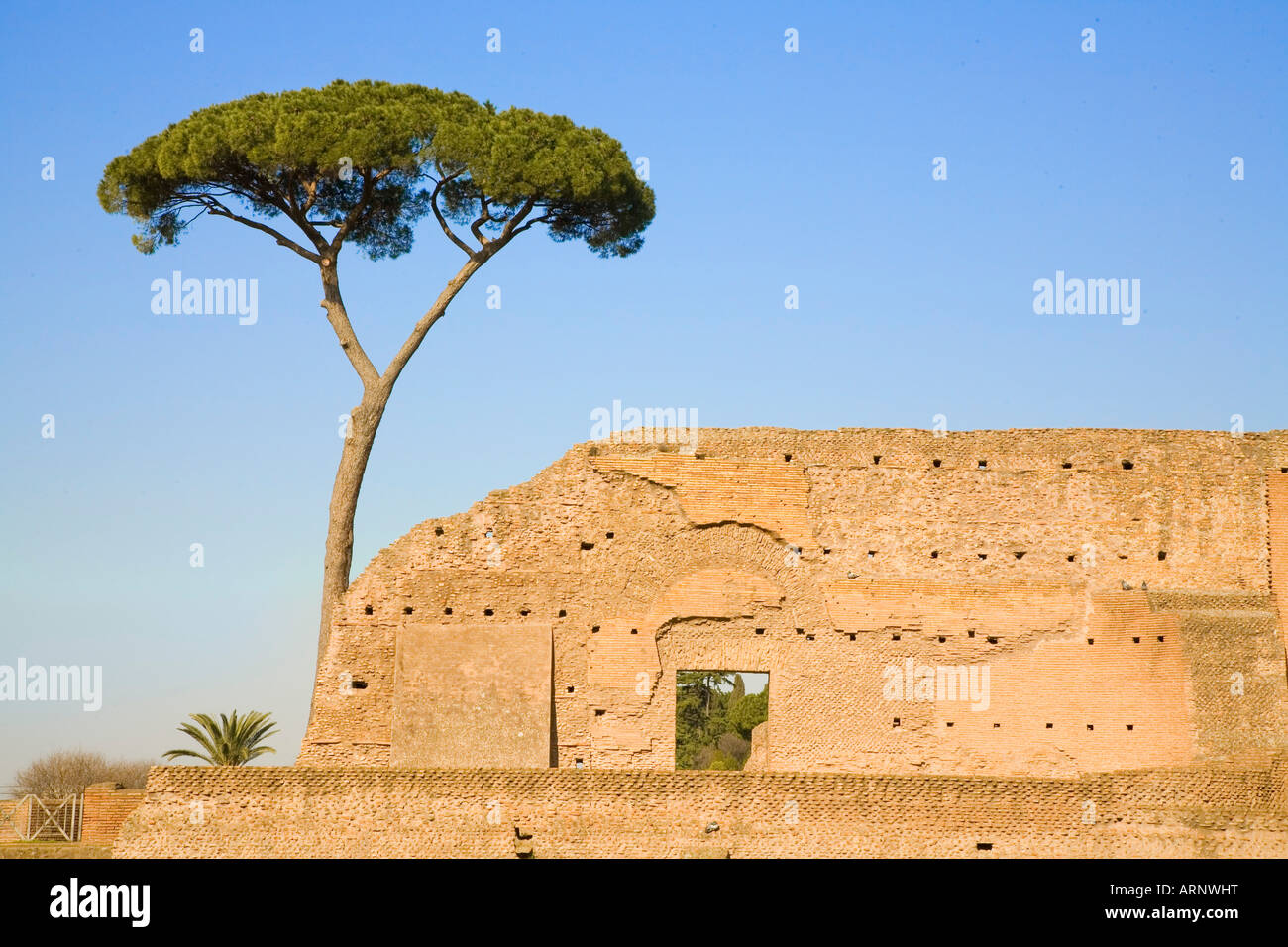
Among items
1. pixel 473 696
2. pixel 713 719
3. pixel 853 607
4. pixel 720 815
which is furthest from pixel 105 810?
pixel 713 719

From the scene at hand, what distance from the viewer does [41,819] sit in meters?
19.8

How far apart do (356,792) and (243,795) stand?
1.01 metres

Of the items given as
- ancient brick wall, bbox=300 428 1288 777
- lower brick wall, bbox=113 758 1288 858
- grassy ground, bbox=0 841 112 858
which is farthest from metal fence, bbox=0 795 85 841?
lower brick wall, bbox=113 758 1288 858

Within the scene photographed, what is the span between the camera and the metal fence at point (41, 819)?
19281mm

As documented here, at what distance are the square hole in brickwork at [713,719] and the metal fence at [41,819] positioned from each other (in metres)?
13.6

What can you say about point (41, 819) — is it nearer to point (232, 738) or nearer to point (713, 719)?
point (232, 738)

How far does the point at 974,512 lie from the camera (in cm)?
1844

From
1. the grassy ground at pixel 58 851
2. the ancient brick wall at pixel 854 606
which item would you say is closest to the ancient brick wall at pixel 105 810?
the grassy ground at pixel 58 851

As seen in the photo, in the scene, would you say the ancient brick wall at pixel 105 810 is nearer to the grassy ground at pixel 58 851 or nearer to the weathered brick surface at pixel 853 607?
the grassy ground at pixel 58 851

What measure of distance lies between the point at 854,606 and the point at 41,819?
963cm

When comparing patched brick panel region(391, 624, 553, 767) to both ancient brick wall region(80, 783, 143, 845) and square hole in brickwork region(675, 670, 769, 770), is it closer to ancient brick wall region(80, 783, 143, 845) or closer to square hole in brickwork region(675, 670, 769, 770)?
ancient brick wall region(80, 783, 143, 845)
